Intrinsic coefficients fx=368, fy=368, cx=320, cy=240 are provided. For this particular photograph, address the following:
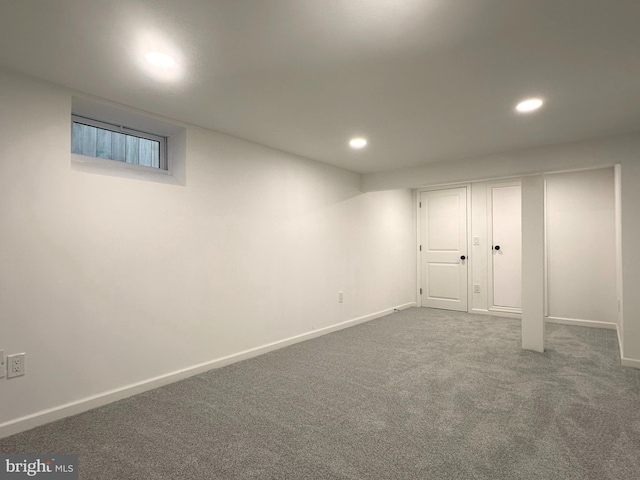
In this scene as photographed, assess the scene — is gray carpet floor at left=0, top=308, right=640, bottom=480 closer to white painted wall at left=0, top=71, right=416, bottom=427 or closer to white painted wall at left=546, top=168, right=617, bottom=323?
white painted wall at left=0, top=71, right=416, bottom=427

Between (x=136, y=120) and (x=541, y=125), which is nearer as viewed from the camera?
(x=136, y=120)

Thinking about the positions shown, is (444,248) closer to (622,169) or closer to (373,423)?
(622,169)

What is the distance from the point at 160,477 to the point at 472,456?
159 cm

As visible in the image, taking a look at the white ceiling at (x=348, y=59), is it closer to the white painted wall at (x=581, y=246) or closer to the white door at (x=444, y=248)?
the white painted wall at (x=581, y=246)

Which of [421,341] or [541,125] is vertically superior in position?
[541,125]

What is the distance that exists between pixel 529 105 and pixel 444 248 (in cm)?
392

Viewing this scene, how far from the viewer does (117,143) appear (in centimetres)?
294

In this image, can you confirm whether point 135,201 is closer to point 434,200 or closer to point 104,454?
point 104,454

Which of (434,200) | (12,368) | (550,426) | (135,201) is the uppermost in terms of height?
(434,200)

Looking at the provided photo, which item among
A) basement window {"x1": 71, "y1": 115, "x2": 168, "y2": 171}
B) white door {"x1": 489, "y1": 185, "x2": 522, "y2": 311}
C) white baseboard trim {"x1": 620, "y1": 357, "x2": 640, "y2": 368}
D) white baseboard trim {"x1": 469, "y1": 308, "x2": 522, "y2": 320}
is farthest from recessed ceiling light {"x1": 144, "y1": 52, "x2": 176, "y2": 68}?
white baseboard trim {"x1": 469, "y1": 308, "x2": 522, "y2": 320}

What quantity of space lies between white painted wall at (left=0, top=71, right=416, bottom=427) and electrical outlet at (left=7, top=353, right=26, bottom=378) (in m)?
0.04

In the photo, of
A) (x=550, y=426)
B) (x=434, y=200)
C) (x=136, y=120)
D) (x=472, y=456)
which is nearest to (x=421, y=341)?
(x=550, y=426)

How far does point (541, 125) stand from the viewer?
319 cm

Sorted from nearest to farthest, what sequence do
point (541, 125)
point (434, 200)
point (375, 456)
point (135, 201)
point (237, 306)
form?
point (375, 456) → point (135, 201) → point (541, 125) → point (237, 306) → point (434, 200)
